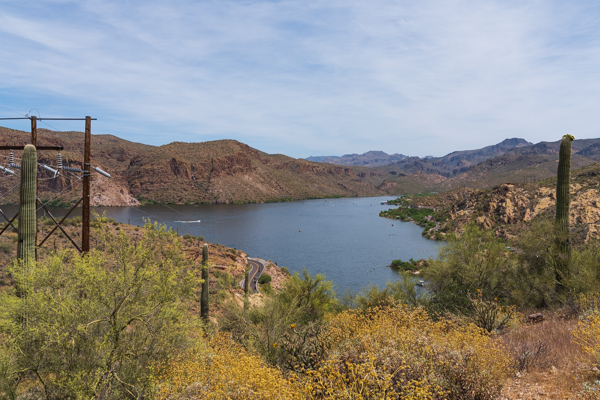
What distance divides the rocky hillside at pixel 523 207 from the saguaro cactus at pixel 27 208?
127 ft

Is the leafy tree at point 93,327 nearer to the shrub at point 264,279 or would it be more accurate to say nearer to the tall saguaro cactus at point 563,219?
the tall saguaro cactus at point 563,219

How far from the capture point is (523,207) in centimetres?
5959

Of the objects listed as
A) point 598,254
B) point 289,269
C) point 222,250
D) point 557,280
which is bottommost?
point 289,269

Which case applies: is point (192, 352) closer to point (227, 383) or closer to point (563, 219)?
point (227, 383)

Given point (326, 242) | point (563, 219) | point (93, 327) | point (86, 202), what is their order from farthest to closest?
point (326, 242) < point (563, 219) < point (86, 202) < point (93, 327)

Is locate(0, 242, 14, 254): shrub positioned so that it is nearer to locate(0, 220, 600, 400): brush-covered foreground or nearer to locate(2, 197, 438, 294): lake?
locate(2, 197, 438, 294): lake

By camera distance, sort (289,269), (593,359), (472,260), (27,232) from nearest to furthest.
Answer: (593,359), (27,232), (472,260), (289,269)

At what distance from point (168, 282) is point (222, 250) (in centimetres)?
3391

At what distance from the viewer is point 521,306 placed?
1588 centimetres

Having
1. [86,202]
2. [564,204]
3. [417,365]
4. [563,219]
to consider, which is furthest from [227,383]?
[564,204]

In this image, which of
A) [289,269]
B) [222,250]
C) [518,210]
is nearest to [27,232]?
[222,250]

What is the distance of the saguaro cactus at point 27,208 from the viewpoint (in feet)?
32.5

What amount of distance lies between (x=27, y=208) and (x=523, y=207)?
69984 millimetres

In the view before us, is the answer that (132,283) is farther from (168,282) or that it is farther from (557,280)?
(557,280)
